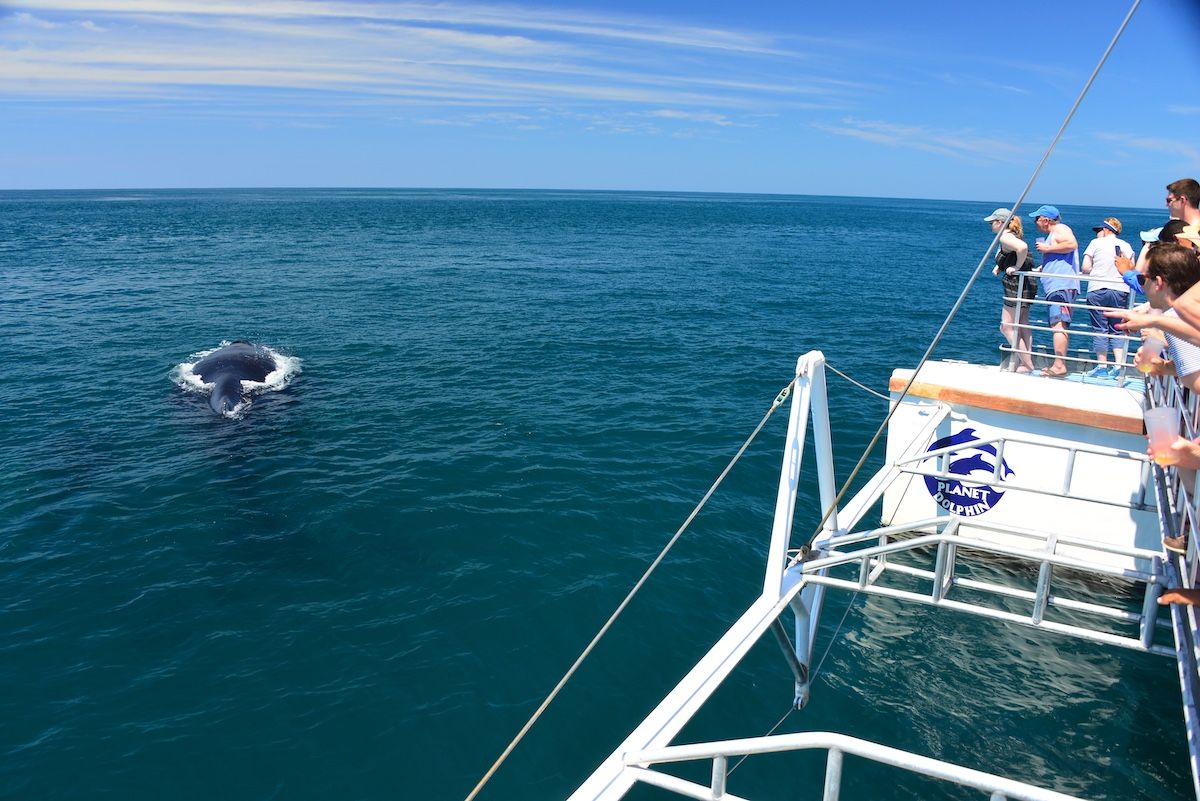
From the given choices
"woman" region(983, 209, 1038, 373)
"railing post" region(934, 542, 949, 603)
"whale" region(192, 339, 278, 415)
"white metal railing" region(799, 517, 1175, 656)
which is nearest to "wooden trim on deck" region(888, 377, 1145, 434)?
"woman" region(983, 209, 1038, 373)

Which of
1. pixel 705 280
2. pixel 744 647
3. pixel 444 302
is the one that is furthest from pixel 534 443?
pixel 705 280

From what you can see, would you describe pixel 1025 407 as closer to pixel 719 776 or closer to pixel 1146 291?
pixel 1146 291

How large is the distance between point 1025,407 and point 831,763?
1163cm

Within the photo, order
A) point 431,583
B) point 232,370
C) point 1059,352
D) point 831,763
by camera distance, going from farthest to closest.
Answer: point 232,370, point 1059,352, point 431,583, point 831,763

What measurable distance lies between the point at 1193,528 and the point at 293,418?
74.5ft

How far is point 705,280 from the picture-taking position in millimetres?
53531

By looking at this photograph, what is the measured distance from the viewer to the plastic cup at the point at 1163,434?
6270 millimetres

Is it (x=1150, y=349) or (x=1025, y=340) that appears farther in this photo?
(x=1025, y=340)

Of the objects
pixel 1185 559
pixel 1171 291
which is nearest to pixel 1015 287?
pixel 1185 559

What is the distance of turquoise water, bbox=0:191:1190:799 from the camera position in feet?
35.9

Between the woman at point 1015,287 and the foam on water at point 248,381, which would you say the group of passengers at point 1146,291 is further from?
the foam on water at point 248,381

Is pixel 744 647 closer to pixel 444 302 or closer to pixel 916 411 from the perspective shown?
pixel 916 411

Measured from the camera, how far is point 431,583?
15055 millimetres

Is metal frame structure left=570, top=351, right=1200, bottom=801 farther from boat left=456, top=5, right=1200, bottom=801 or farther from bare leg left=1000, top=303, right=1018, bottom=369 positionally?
bare leg left=1000, top=303, right=1018, bottom=369
